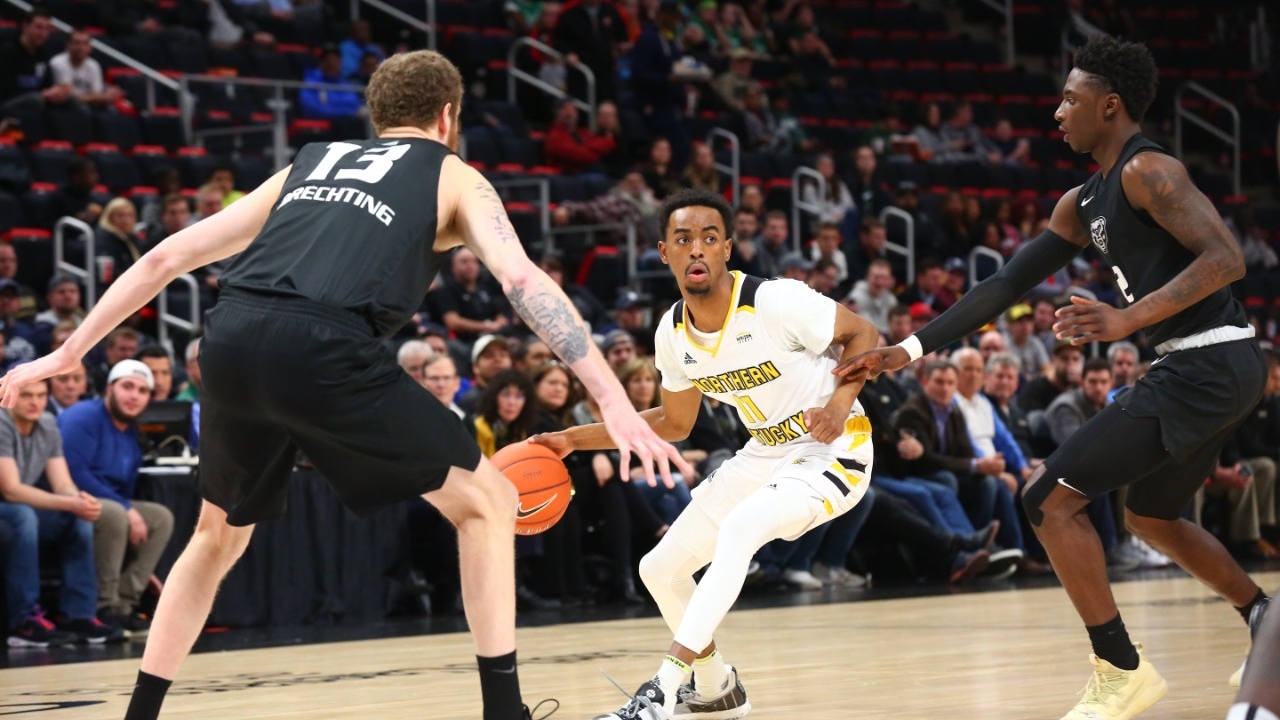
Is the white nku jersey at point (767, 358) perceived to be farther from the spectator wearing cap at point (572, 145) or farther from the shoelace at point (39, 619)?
the spectator wearing cap at point (572, 145)

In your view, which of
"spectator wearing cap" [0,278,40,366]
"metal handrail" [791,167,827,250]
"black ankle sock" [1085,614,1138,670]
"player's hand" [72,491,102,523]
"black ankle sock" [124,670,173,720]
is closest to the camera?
"black ankle sock" [124,670,173,720]

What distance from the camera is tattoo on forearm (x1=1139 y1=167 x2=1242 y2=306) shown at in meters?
4.79

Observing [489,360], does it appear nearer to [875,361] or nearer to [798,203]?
[875,361]

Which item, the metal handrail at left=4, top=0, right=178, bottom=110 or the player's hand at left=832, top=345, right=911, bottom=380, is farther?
the metal handrail at left=4, top=0, right=178, bottom=110

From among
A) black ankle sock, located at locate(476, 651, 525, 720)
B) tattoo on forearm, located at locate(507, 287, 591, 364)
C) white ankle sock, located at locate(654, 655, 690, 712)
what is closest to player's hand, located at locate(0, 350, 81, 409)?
tattoo on forearm, located at locate(507, 287, 591, 364)

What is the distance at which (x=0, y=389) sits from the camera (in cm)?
396

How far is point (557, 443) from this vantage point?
5.29 m

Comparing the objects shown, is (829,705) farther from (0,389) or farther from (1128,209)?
(0,389)

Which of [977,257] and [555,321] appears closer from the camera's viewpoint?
A: [555,321]

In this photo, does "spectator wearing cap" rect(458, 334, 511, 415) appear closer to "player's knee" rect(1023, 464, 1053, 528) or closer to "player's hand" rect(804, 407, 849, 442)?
"player's hand" rect(804, 407, 849, 442)

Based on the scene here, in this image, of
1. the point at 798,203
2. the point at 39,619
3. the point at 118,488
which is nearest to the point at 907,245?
the point at 798,203

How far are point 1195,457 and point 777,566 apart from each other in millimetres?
6311

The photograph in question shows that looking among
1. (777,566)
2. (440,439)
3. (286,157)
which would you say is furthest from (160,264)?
(286,157)

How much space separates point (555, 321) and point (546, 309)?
0.04 metres
